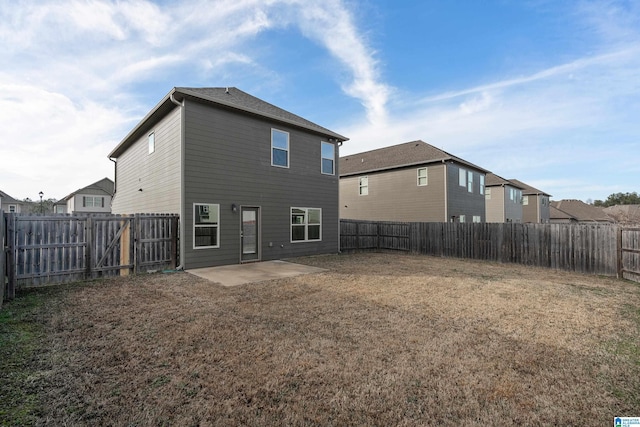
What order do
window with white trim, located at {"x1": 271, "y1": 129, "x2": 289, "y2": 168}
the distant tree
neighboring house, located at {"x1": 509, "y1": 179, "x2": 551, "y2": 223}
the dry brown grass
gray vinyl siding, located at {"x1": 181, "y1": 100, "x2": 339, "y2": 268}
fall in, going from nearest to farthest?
the dry brown grass → gray vinyl siding, located at {"x1": 181, "y1": 100, "x2": 339, "y2": 268} → window with white trim, located at {"x1": 271, "y1": 129, "x2": 289, "y2": 168} → neighboring house, located at {"x1": 509, "y1": 179, "x2": 551, "y2": 223} → the distant tree

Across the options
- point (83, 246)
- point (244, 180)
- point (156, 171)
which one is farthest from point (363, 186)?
point (83, 246)

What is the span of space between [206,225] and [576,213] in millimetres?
52144

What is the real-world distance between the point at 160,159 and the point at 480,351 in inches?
423

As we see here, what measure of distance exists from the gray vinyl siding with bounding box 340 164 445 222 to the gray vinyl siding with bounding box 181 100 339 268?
24.5ft

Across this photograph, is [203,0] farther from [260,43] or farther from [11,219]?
[11,219]

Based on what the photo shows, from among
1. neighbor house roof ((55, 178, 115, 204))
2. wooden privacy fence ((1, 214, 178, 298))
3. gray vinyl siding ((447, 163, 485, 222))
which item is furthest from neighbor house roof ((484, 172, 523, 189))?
neighbor house roof ((55, 178, 115, 204))

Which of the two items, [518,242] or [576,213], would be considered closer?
[518,242]

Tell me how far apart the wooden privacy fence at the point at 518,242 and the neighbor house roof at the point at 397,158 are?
488cm

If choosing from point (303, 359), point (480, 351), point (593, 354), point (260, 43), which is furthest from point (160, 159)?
point (593, 354)

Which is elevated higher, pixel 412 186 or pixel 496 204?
pixel 412 186

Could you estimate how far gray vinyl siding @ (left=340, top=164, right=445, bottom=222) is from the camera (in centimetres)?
1650

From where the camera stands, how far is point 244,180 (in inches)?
381

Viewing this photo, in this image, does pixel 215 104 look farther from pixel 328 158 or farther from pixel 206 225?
pixel 328 158

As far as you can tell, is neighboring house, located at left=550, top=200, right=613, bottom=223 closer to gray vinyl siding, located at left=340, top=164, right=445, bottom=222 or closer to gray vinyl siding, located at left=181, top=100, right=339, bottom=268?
gray vinyl siding, located at left=340, top=164, right=445, bottom=222
